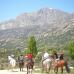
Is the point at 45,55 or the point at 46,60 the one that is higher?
the point at 45,55

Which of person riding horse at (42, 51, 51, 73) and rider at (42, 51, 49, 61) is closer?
rider at (42, 51, 49, 61)

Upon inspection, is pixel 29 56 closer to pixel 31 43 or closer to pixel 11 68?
pixel 11 68

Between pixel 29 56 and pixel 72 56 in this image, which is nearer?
pixel 29 56

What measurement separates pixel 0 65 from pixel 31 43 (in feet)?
123

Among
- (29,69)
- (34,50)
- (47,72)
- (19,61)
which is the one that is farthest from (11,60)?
(34,50)

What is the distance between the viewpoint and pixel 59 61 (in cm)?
2536

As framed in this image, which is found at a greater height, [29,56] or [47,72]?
[29,56]

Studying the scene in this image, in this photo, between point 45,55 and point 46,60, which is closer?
point 45,55

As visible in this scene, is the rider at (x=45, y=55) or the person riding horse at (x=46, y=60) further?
the person riding horse at (x=46, y=60)

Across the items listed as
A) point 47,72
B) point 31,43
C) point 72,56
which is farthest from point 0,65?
point 31,43

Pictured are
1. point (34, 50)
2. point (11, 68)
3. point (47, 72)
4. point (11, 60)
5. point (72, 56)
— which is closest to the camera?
point (47, 72)

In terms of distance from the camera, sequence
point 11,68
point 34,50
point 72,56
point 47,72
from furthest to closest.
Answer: point 34,50 → point 72,56 → point 11,68 → point 47,72

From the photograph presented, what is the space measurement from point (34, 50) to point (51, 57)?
5416 centimetres

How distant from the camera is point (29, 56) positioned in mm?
25031
